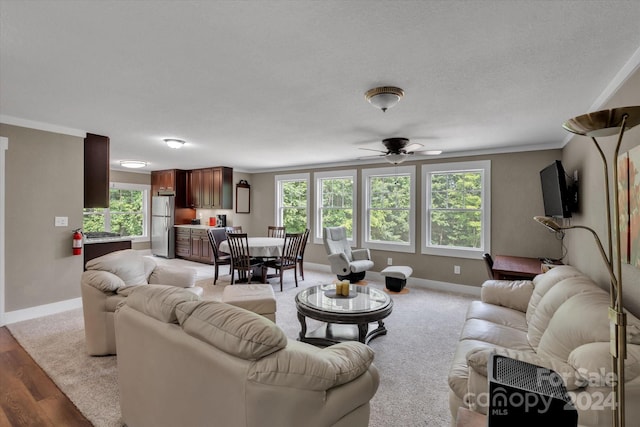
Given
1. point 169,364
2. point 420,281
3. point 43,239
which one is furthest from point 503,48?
point 43,239

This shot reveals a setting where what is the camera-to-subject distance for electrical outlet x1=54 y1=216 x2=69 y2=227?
3965 millimetres

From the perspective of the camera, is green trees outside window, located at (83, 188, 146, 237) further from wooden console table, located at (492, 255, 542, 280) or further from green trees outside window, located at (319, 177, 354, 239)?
wooden console table, located at (492, 255, 542, 280)

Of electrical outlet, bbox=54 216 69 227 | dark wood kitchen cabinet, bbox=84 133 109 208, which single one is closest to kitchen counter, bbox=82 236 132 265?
electrical outlet, bbox=54 216 69 227

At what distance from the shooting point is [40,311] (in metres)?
3.82

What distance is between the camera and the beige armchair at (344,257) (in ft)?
17.3

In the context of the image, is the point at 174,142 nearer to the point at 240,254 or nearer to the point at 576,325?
the point at 240,254

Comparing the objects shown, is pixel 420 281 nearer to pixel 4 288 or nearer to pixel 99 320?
pixel 99 320

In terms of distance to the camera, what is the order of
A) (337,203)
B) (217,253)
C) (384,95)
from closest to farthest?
1. (384,95)
2. (217,253)
3. (337,203)

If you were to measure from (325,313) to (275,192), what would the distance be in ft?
17.1

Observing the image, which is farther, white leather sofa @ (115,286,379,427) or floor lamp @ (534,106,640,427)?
white leather sofa @ (115,286,379,427)

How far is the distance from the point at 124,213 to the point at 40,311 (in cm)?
483

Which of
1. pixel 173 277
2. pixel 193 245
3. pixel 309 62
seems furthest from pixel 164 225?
pixel 309 62

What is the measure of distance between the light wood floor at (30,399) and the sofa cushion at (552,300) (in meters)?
3.04

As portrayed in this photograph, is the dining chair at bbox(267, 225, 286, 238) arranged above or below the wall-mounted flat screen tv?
below
